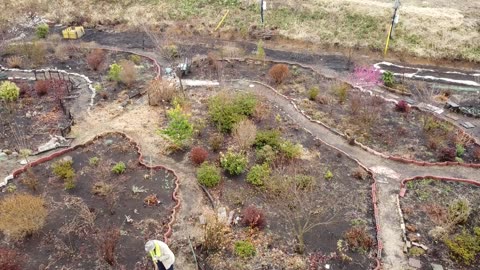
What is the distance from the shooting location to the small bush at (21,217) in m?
11.0

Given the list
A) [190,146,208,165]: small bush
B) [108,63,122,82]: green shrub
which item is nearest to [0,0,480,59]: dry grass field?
[108,63,122,82]: green shrub

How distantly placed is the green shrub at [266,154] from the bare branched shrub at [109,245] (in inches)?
205

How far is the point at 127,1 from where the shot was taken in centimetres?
2903

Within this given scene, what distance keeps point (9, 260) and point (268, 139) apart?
8377 millimetres

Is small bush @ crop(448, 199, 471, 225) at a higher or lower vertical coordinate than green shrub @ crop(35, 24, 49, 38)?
lower

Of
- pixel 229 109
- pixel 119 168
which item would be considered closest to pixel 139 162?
pixel 119 168

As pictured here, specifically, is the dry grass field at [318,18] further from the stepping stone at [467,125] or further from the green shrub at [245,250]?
the green shrub at [245,250]

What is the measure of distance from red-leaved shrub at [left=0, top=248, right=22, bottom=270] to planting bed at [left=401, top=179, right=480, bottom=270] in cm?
986

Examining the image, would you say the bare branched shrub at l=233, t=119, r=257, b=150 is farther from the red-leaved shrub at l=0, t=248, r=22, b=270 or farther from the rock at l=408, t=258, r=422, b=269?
the red-leaved shrub at l=0, t=248, r=22, b=270

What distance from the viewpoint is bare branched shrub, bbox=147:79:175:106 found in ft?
58.2

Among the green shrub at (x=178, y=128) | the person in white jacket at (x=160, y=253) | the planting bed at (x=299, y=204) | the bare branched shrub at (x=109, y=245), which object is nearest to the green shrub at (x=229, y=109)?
the planting bed at (x=299, y=204)

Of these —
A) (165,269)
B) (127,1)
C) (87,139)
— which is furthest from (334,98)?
(127,1)

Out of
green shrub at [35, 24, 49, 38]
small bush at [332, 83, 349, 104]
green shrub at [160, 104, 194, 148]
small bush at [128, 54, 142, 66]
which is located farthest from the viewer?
green shrub at [35, 24, 49, 38]

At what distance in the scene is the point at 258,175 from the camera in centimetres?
1338
